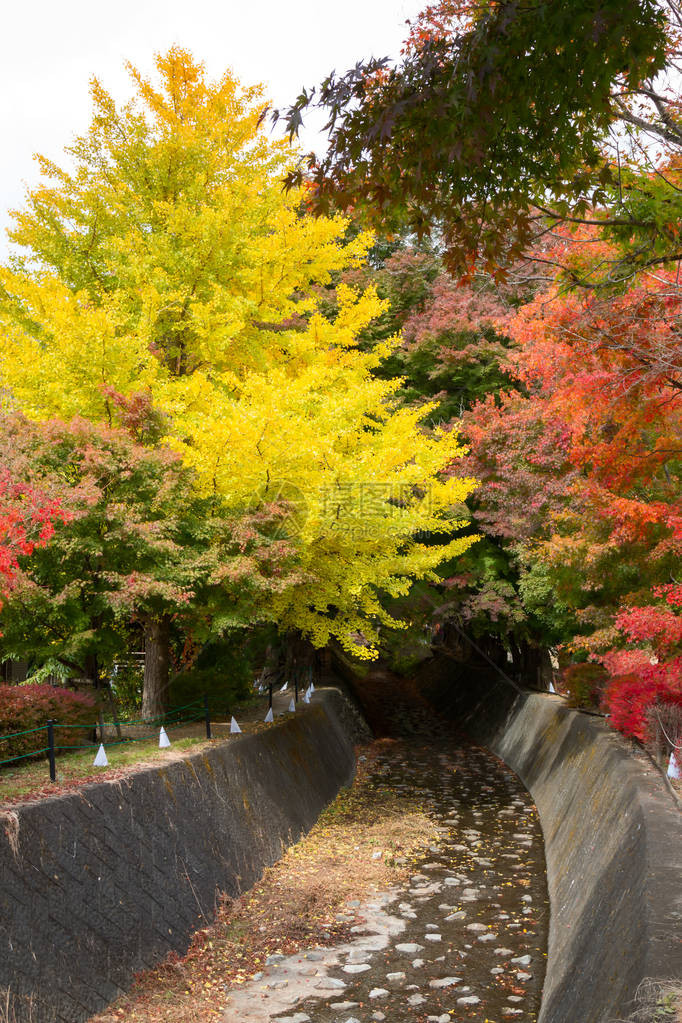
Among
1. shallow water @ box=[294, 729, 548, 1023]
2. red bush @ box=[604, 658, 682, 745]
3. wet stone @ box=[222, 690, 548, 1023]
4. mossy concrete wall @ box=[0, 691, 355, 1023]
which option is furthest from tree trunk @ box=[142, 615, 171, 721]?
red bush @ box=[604, 658, 682, 745]

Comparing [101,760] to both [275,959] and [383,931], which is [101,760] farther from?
[383,931]

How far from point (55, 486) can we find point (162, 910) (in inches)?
221

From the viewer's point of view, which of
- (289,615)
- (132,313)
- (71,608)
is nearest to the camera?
(71,608)

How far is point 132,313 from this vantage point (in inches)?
649

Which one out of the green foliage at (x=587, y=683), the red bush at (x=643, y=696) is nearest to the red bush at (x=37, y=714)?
the red bush at (x=643, y=696)

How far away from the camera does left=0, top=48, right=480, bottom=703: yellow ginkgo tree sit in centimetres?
1334

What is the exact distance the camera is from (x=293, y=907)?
10133 millimetres

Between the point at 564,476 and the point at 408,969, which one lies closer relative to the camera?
the point at 408,969

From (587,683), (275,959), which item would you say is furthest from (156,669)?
(587,683)

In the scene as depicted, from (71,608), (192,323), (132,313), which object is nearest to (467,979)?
(71,608)

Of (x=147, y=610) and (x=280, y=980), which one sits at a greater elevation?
(x=147, y=610)

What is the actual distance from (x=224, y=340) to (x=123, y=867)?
1027 centimetres

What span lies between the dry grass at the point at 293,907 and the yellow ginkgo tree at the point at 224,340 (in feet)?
11.0

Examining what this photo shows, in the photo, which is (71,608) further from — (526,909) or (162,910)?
(526,909)
